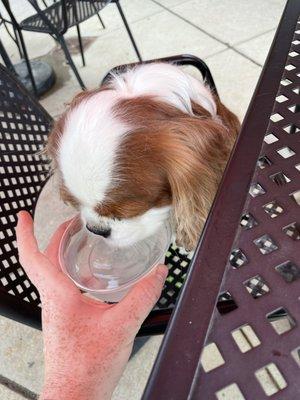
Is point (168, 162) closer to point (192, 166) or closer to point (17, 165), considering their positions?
point (192, 166)

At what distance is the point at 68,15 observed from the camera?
2947mm

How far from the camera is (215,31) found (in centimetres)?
376

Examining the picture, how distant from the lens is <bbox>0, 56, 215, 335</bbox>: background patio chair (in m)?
1.18

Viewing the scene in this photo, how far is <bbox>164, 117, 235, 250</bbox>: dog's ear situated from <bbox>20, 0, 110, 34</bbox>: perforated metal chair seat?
5.88 ft

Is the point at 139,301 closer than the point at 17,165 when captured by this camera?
Yes

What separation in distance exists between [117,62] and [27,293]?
2.84 m

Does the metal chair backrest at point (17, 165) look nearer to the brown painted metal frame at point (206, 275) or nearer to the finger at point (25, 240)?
the finger at point (25, 240)

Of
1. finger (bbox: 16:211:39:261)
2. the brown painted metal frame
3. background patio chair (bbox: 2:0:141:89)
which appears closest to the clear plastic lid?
finger (bbox: 16:211:39:261)

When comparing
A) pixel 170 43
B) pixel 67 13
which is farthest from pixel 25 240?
pixel 170 43

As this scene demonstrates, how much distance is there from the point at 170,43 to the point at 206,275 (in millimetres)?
3422

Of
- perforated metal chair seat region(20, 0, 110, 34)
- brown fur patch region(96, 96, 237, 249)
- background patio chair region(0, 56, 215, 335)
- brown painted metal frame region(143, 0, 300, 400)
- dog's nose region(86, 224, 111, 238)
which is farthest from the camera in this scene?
perforated metal chair seat region(20, 0, 110, 34)

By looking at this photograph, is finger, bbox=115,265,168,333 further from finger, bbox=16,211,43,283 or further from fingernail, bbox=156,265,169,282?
finger, bbox=16,211,43,283

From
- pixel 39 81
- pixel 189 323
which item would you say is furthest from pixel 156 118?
pixel 39 81

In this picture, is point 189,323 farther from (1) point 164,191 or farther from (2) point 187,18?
(2) point 187,18
